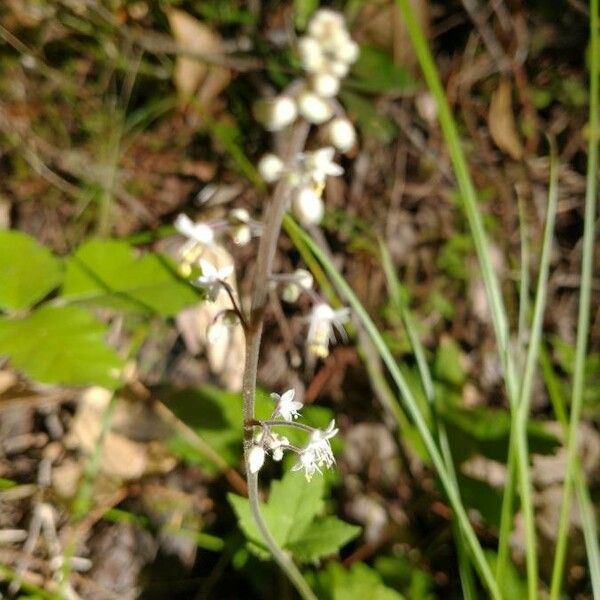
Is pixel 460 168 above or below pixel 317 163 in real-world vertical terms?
above

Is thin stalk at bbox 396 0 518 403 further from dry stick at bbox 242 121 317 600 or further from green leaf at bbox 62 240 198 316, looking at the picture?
green leaf at bbox 62 240 198 316

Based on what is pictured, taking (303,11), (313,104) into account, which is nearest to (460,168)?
(313,104)

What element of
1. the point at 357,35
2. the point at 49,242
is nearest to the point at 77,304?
the point at 49,242

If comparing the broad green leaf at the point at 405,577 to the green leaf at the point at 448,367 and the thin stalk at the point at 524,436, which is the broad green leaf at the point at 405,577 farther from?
the green leaf at the point at 448,367

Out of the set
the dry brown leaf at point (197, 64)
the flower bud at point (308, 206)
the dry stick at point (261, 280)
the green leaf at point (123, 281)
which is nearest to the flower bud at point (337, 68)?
the dry stick at point (261, 280)

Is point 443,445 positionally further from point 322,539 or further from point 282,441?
point 282,441

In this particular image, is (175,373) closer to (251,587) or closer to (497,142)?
(251,587)

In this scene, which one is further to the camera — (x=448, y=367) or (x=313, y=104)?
(x=448, y=367)
